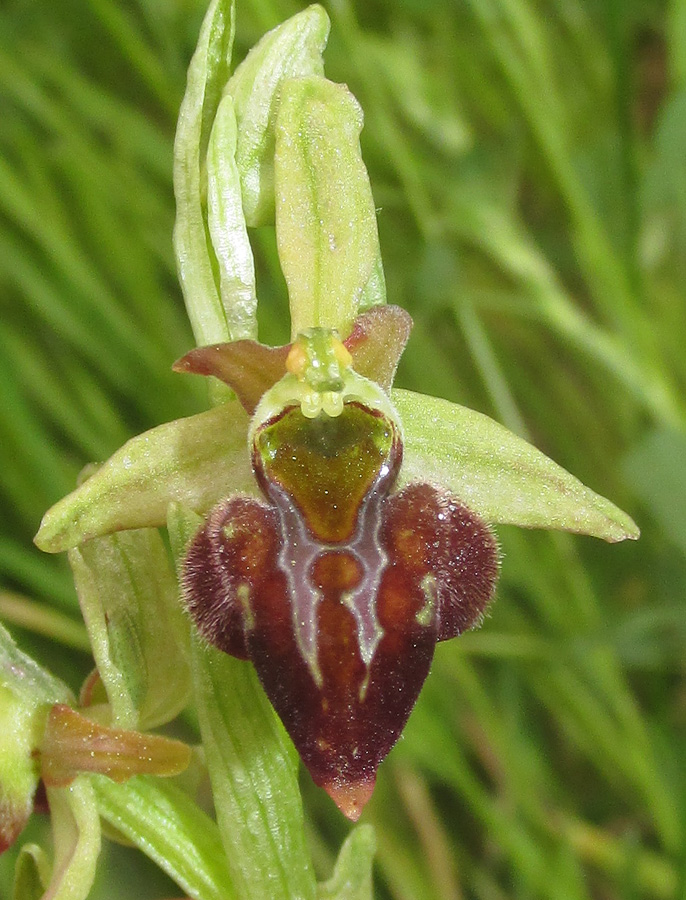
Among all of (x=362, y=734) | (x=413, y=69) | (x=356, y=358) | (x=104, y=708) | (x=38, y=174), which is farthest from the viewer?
(x=413, y=69)

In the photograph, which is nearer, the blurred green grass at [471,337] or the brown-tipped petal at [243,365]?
the brown-tipped petal at [243,365]

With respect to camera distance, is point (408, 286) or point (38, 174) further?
point (38, 174)

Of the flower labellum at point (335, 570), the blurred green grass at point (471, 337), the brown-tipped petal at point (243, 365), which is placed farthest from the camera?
the blurred green grass at point (471, 337)

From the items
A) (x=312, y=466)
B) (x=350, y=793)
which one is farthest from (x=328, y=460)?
(x=350, y=793)

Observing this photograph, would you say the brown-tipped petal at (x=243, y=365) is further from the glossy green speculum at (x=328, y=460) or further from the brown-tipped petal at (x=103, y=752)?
the brown-tipped petal at (x=103, y=752)

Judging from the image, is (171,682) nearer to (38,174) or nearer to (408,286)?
(408,286)

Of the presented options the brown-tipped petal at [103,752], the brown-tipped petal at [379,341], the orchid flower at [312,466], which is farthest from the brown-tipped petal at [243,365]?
the brown-tipped petal at [103,752]

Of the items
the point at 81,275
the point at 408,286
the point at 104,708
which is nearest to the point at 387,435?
the point at 104,708
